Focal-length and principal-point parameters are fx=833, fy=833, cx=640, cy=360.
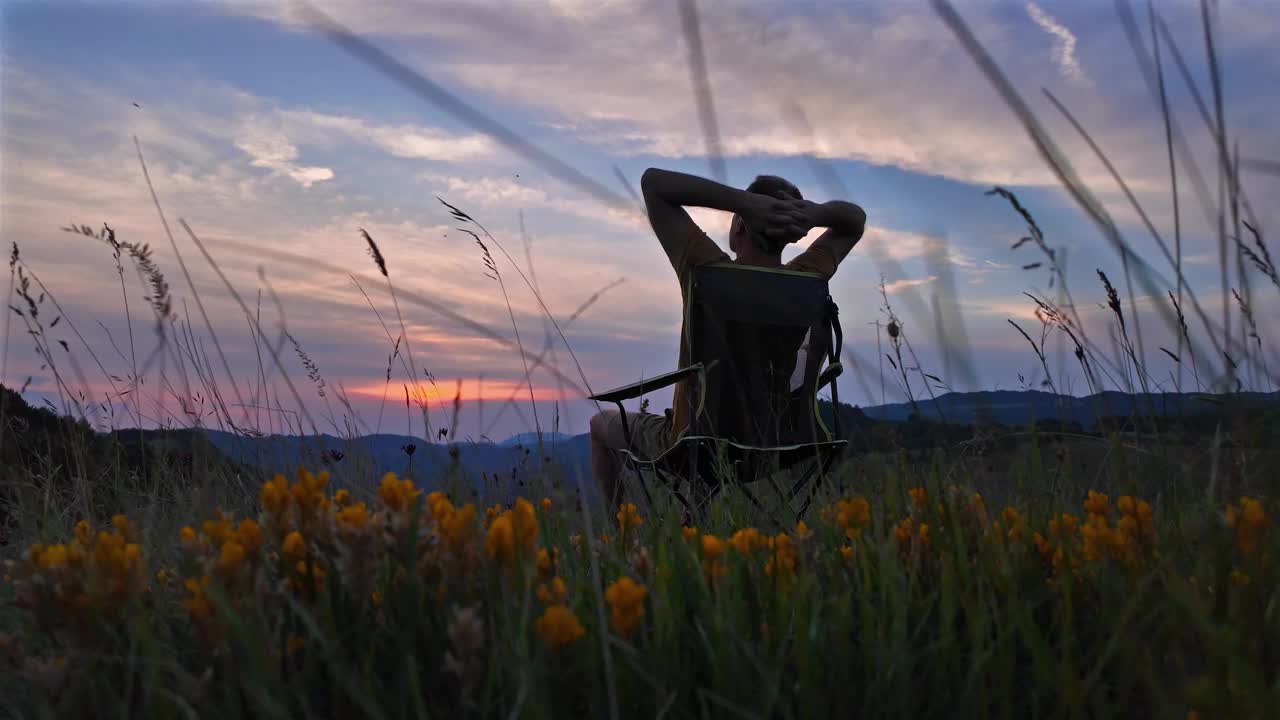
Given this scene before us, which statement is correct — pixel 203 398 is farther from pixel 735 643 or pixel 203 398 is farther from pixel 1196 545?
pixel 1196 545

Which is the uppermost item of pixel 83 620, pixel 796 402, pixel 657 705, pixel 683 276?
pixel 683 276

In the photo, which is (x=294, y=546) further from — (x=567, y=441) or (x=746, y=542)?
(x=567, y=441)

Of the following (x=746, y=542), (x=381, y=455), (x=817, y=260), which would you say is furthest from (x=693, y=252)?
(x=746, y=542)

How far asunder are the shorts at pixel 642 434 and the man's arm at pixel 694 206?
827 mm

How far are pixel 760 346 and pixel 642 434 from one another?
720 millimetres

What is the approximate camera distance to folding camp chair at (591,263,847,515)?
3.69m

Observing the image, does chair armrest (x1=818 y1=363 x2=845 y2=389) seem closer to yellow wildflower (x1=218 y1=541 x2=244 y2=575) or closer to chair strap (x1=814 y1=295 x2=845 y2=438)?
chair strap (x1=814 y1=295 x2=845 y2=438)

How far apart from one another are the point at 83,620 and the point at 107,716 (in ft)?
0.53

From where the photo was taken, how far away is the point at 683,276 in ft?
12.5

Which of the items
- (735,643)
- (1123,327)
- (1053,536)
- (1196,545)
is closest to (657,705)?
(735,643)

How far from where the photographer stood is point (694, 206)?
12.5ft

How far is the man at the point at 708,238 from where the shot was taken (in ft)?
12.4

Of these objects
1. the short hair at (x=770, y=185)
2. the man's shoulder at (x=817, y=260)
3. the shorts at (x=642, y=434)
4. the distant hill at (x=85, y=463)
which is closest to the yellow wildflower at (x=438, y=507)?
the distant hill at (x=85, y=463)

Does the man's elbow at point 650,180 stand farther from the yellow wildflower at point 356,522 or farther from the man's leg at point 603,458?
the yellow wildflower at point 356,522
